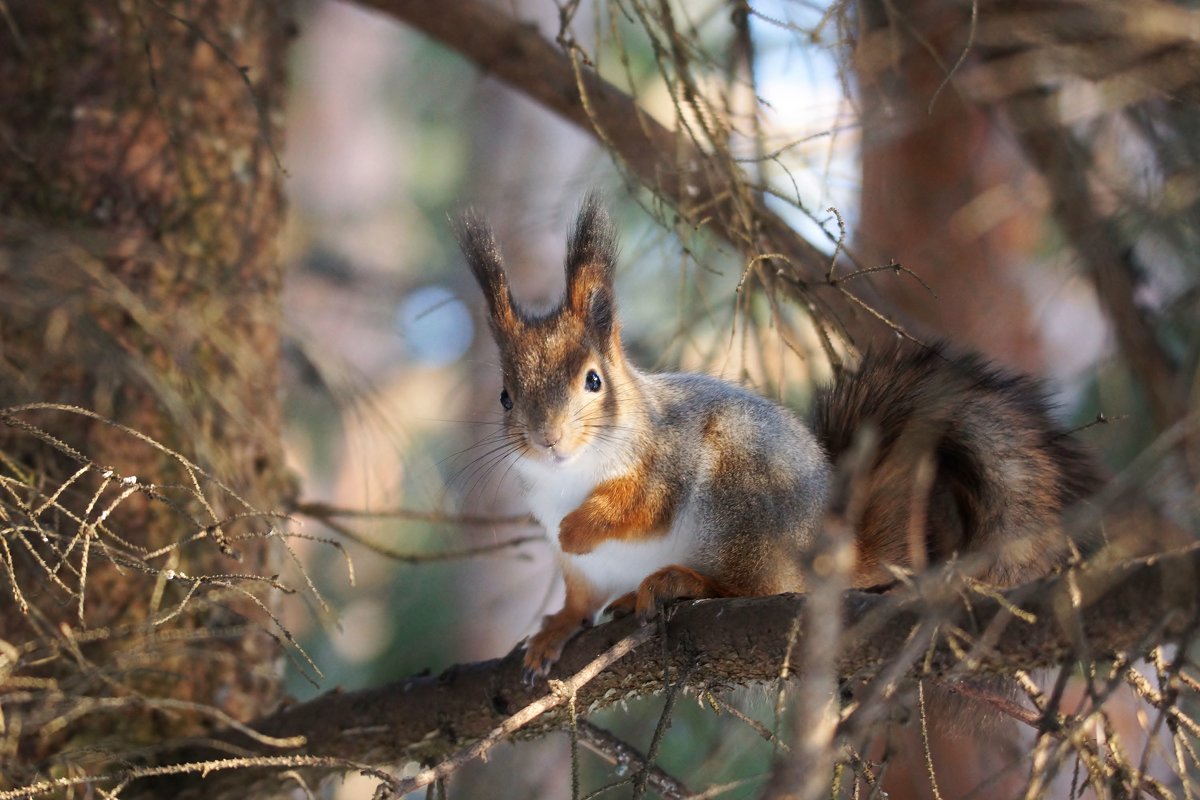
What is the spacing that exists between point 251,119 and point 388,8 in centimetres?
34

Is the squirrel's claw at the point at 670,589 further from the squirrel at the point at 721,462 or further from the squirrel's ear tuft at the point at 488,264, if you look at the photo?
the squirrel's ear tuft at the point at 488,264

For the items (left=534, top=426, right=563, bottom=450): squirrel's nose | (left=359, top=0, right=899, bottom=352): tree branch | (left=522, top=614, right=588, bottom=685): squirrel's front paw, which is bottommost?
(left=522, top=614, right=588, bottom=685): squirrel's front paw

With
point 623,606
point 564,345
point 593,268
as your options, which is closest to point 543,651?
point 623,606

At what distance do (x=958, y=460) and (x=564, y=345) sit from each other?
1.93 feet

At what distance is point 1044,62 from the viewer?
224 centimetres

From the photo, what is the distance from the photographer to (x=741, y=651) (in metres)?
1.31

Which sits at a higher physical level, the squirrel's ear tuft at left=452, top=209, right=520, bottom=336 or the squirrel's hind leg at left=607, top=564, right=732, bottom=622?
the squirrel's ear tuft at left=452, top=209, right=520, bottom=336

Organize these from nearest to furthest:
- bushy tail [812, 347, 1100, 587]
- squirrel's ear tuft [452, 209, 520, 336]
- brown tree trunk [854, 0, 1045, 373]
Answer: bushy tail [812, 347, 1100, 587] → squirrel's ear tuft [452, 209, 520, 336] → brown tree trunk [854, 0, 1045, 373]

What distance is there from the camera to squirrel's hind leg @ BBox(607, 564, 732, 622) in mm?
1483

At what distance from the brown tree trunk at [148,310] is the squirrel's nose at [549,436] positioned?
39 cm

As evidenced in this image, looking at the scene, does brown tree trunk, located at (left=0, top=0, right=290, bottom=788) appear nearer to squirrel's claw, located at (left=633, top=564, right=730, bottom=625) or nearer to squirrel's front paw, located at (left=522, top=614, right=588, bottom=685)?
squirrel's front paw, located at (left=522, top=614, right=588, bottom=685)

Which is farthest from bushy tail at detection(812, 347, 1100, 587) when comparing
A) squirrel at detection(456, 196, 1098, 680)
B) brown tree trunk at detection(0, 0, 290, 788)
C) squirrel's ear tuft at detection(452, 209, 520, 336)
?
brown tree trunk at detection(0, 0, 290, 788)

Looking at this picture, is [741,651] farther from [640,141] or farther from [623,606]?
[640,141]

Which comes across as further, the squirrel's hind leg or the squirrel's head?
the squirrel's head
